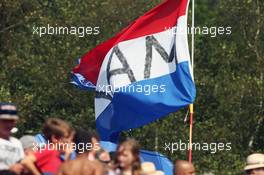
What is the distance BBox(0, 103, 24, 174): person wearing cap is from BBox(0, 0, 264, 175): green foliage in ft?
53.7

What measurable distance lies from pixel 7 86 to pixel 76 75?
32.4ft

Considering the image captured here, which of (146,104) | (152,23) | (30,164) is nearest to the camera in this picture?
(30,164)

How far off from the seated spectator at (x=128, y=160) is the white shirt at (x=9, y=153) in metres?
0.76

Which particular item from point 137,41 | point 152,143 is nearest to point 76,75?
→ point 137,41

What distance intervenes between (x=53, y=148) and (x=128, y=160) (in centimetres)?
59

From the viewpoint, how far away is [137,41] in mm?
16203

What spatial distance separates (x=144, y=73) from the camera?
16.0 meters

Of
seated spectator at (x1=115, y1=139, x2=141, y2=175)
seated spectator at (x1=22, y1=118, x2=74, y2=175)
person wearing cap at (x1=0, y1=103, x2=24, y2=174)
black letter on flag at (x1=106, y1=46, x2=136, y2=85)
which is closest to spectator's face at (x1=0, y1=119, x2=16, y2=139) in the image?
person wearing cap at (x1=0, y1=103, x2=24, y2=174)

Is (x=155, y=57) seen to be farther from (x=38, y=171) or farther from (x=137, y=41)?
(x=38, y=171)

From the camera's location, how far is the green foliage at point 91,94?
85.6 ft

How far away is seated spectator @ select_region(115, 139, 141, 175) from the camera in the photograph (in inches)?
363

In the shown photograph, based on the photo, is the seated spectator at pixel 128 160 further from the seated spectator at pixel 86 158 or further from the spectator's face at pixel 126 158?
the seated spectator at pixel 86 158

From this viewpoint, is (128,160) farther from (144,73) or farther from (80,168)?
(144,73)

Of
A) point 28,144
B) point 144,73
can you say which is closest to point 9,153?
point 28,144
